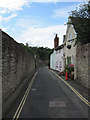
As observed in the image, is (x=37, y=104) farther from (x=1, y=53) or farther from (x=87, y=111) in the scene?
(x=1, y=53)

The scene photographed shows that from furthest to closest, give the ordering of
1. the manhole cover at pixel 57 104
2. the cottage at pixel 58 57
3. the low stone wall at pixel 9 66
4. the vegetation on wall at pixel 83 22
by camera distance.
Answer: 1. the cottage at pixel 58 57
2. the vegetation on wall at pixel 83 22
3. the manhole cover at pixel 57 104
4. the low stone wall at pixel 9 66

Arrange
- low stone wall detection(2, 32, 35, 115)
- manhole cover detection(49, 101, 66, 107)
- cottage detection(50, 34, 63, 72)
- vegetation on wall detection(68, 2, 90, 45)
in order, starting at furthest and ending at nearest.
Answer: cottage detection(50, 34, 63, 72)
vegetation on wall detection(68, 2, 90, 45)
manhole cover detection(49, 101, 66, 107)
low stone wall detection(2, 32, 35, 115)

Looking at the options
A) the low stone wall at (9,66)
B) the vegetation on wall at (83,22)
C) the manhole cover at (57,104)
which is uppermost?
the vegetation on wall at (83,22)

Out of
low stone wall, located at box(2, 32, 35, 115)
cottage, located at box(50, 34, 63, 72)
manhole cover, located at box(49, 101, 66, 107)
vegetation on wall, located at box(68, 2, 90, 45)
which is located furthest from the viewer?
cottage, located at box(50, 34, 63, 72)

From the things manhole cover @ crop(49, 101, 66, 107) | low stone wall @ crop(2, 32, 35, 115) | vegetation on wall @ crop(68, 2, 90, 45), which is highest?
vegetation on wall @ crop(68, 2, 90, 45)

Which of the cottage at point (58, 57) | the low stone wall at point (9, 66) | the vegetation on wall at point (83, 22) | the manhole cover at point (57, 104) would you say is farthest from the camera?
the cottage at point (58, 57)

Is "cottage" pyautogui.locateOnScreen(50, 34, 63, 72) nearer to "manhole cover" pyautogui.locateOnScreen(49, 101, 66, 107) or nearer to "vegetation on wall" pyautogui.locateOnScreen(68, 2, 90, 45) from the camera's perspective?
"vegetation on wall" pyautogui.locateOnScreen(68, 2, 90, 45)

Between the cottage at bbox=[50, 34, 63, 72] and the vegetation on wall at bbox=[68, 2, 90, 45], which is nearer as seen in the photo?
the vegetation on wall at bbox=[68, 2, 90, 45]

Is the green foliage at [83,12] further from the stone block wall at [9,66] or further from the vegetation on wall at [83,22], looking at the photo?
the stone block wall at [9,66]

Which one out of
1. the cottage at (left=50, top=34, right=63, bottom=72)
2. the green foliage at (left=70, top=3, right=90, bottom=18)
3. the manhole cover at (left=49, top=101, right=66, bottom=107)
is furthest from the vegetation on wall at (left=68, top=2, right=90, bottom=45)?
the cottage at (left=50, top=34, right=63, bottom=72)

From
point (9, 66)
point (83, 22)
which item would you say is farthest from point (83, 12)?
point (9, 66)

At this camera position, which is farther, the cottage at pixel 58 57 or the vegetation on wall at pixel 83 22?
the cottage at pixel 58 57

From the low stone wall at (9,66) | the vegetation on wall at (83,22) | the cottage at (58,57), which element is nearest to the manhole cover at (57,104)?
the low stone wall at (9,66)

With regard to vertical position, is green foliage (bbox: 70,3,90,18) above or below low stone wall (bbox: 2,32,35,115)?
above
